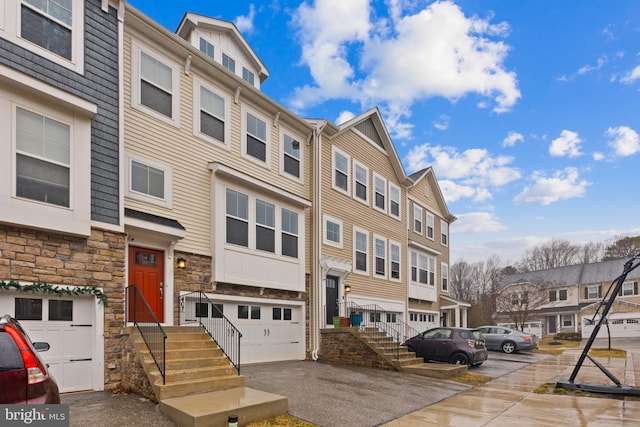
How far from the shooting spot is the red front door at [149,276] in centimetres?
1067

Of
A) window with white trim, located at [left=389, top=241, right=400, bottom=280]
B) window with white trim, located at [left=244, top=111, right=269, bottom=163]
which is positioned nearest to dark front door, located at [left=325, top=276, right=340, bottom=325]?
window with white trim, located at [left=389, top=241, right=400, bottom=280]

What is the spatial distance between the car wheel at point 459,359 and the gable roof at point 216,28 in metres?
12.7

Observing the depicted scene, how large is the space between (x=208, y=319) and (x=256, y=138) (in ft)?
18.8

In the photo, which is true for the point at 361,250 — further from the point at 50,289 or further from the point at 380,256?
the point at 50,289

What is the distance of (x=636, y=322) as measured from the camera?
4041cm

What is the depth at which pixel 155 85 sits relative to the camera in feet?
39.0

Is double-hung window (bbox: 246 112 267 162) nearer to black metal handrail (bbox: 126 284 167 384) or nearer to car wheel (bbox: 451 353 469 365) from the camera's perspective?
black metal handrail (bbox: 126 284 167 384)

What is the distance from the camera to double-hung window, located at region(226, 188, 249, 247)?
13.4m

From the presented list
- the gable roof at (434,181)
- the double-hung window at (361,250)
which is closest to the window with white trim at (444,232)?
the gable roof at (434,181)

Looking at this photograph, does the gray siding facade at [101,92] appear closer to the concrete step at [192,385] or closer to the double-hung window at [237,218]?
the concrete step at [192,385]

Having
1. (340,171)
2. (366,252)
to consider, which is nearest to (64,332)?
(340,171)

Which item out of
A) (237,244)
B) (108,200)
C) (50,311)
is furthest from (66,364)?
(237,244)

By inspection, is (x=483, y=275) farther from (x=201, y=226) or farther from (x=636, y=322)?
(x=201, y=226)

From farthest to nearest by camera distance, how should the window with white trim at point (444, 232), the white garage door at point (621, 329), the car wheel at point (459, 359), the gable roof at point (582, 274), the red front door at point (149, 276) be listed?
the gable roof at point (582, 274)
the white garage door at point (621, 329)
the window with white trim at point (444, 232)
the car wheel at point (459, 359)
the red front door at point (149, 276)
